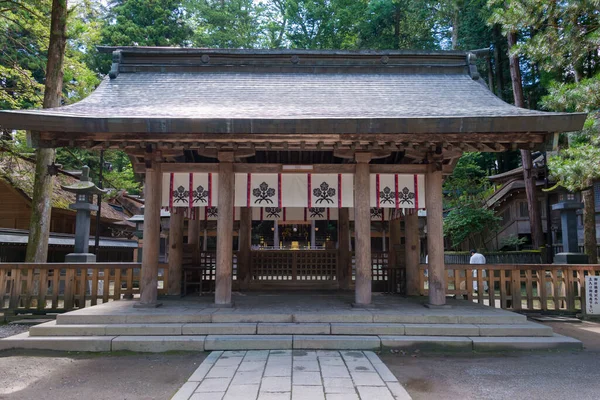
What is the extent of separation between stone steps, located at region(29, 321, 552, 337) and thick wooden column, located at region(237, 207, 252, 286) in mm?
4433

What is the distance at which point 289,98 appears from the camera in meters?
8.59

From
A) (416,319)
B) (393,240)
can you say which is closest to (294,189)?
(416,319)

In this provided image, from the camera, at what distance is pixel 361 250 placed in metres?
7.48

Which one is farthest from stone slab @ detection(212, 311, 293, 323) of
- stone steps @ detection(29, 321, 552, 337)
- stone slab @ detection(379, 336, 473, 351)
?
stone slab @ detection(379, 336, 473, 351)

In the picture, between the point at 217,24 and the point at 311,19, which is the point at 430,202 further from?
the point at 217,24

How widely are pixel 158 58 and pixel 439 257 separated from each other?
8.68m

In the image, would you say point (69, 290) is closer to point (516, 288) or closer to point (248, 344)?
point (248, 344)

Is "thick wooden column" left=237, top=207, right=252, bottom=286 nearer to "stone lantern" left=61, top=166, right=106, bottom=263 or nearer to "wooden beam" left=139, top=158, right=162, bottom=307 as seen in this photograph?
"wooden beam" left=139, top=158, right=162, bottom=307

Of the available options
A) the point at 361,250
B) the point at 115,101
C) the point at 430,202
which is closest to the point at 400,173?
the point at 430,202

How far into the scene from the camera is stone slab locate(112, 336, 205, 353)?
606 centimetres

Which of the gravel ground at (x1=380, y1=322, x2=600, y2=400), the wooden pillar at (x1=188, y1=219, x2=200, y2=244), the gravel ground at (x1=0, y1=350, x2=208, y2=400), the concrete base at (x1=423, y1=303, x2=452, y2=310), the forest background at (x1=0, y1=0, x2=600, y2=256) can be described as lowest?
the gravel ground at (x1=0, y1=350, x2=208, y2=400)

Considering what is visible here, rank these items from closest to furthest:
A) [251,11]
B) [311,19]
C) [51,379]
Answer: [51,379]
[311,19]
[251,11]

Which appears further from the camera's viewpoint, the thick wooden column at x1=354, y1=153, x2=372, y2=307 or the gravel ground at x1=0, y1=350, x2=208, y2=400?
the thick wooden column at x1=354, y1=153, x2=372, y2=307

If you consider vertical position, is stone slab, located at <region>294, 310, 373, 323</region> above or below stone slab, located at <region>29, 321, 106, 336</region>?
above
